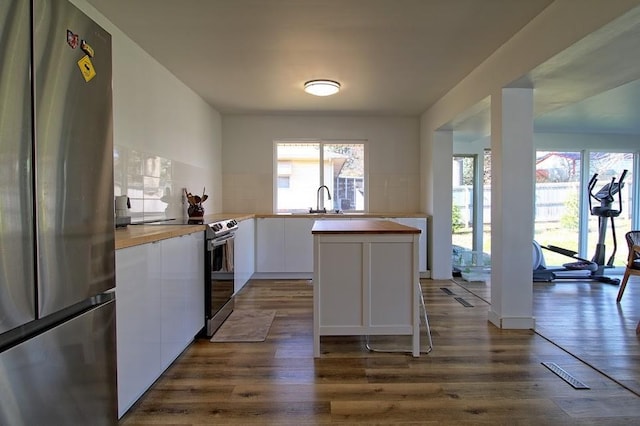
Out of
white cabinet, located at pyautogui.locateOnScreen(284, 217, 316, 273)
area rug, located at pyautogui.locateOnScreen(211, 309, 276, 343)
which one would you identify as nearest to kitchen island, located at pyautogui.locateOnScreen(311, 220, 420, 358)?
area rug, located at pyautogui.locateOnScreen(211, 309, 276, 343)

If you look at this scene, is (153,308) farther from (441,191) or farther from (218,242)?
(441,191)

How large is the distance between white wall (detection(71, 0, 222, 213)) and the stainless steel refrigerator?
1.47 meters

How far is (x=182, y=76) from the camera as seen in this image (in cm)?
359

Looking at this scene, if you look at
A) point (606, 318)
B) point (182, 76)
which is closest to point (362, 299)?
point (606, 318)

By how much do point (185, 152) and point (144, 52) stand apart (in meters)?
1.18

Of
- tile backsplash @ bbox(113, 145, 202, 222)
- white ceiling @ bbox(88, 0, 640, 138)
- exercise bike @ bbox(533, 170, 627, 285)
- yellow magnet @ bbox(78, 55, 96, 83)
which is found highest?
white ceiling @ bbox(88, 0, 640, 138)

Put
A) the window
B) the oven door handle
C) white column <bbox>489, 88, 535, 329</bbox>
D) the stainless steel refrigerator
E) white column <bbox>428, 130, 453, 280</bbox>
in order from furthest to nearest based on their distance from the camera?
the window → white column <bbox>428, 130, 453, 280</bbox> → white column <bbox>489, 88, 535, 329</bbox> → the oven door handle → the stainless steel refrigerator

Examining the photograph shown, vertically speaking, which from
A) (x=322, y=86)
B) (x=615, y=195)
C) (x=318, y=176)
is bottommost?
(x=615, y=195)

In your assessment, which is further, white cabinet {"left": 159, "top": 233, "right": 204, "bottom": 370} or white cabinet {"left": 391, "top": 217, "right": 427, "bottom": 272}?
white cabinet {"left": 391, "top": 217, "right": 427, "bottom": 272}

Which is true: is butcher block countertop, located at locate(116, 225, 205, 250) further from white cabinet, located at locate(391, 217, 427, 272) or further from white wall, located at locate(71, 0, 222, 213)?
white cabinet, located at locate(391, 217, 427, 272)

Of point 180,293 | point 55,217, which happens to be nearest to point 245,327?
point 180,293

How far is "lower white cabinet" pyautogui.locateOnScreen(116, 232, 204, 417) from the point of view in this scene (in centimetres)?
167

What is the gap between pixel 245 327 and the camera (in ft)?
10.1

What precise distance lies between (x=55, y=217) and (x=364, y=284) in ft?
6.22
